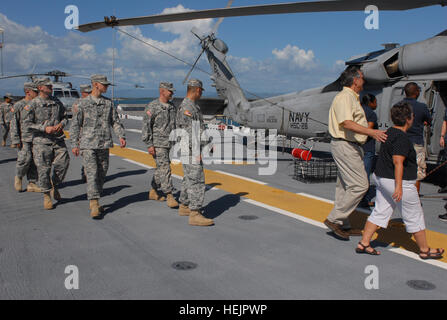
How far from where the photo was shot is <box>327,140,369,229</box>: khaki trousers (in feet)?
14.8

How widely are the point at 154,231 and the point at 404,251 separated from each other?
10.1 ft

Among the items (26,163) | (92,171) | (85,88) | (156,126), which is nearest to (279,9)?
(156,126)

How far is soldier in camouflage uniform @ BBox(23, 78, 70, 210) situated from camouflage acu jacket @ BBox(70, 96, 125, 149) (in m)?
0.78

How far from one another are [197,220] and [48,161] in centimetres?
277

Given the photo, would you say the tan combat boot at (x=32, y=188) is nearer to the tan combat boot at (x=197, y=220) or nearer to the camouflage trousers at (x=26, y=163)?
the camouflage trousers at (x=26, y=163)

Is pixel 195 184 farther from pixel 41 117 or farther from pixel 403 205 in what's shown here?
pixel 41 117

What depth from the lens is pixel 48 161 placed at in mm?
6129

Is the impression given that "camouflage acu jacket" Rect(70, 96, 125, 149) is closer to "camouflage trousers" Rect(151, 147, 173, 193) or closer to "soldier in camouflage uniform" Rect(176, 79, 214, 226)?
"camouflage trousers" Rect(151, 147, 173, 193)

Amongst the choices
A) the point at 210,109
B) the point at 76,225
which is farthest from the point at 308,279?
the point at 210,109

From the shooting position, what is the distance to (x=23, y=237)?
15.4ft

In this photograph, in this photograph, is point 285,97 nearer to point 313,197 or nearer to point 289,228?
point 313,197

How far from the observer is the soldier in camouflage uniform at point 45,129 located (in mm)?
6020
